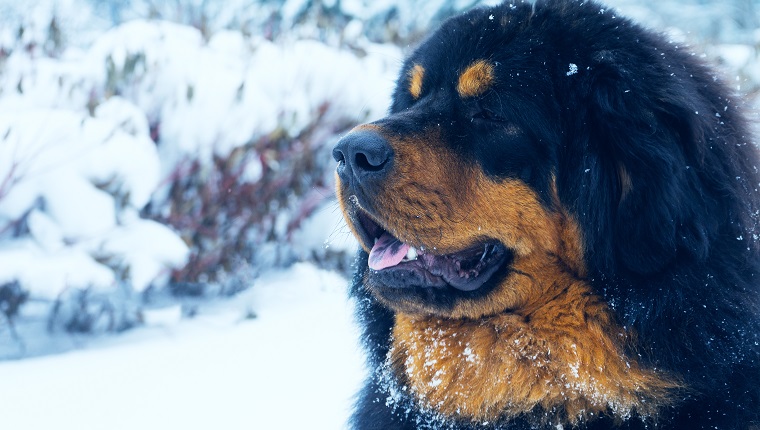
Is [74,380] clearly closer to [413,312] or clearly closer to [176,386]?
[176,386]

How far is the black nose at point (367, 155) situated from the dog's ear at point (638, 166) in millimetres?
597

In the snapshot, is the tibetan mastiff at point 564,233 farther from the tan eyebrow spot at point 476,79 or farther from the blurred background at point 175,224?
the blurred background at point 175,224

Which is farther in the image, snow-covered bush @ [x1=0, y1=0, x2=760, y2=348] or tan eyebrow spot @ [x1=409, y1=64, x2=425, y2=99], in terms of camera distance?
snow-covered bush @ [x1=0, y1=0, x2=760, y2=348]

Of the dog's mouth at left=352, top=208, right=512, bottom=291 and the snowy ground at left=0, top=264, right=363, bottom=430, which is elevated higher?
the dog's mouth at left=352, top=208, right=512, bottom=291

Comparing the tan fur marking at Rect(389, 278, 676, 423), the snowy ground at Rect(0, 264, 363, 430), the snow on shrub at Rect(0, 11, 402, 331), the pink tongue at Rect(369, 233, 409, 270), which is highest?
the pink tongue at Rect(369, 233, 409, 270)

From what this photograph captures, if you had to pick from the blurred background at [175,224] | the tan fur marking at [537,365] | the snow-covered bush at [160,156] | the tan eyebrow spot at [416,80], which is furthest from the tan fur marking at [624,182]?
the snow-covered bush at [160,156]

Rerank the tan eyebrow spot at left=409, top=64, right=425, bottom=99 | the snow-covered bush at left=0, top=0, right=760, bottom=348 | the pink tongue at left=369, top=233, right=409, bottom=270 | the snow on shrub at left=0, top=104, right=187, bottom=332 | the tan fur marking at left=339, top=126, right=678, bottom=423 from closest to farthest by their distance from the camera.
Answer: the tan fur marking at left=339, top=126, right=678, bottom=423 < the pink tongue at left=369, top=233, right=409, bottom=270 < the tan eyebrow spot at left=409, top=64, right=425, bottom=99 < the snow on shrub at left=0, top=104, right=187, bottom=332 < the snow-covered bush at left=0, top=0, right=760, bottom=348

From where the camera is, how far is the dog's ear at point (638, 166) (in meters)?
2.18

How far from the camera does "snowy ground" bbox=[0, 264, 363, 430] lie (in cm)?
342

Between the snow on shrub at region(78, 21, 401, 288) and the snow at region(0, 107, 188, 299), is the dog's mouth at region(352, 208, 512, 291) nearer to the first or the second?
the snow at region(0, 107, 188, 299)

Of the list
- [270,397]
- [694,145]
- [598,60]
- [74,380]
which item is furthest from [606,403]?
[74,380]

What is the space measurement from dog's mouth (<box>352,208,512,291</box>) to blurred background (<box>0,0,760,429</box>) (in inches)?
15.3

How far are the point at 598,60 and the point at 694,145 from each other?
1.36 feet

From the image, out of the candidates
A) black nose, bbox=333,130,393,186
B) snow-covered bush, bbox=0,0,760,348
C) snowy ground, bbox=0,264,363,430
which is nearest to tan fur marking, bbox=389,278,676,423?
black nose, bbox=333,130,393,186
